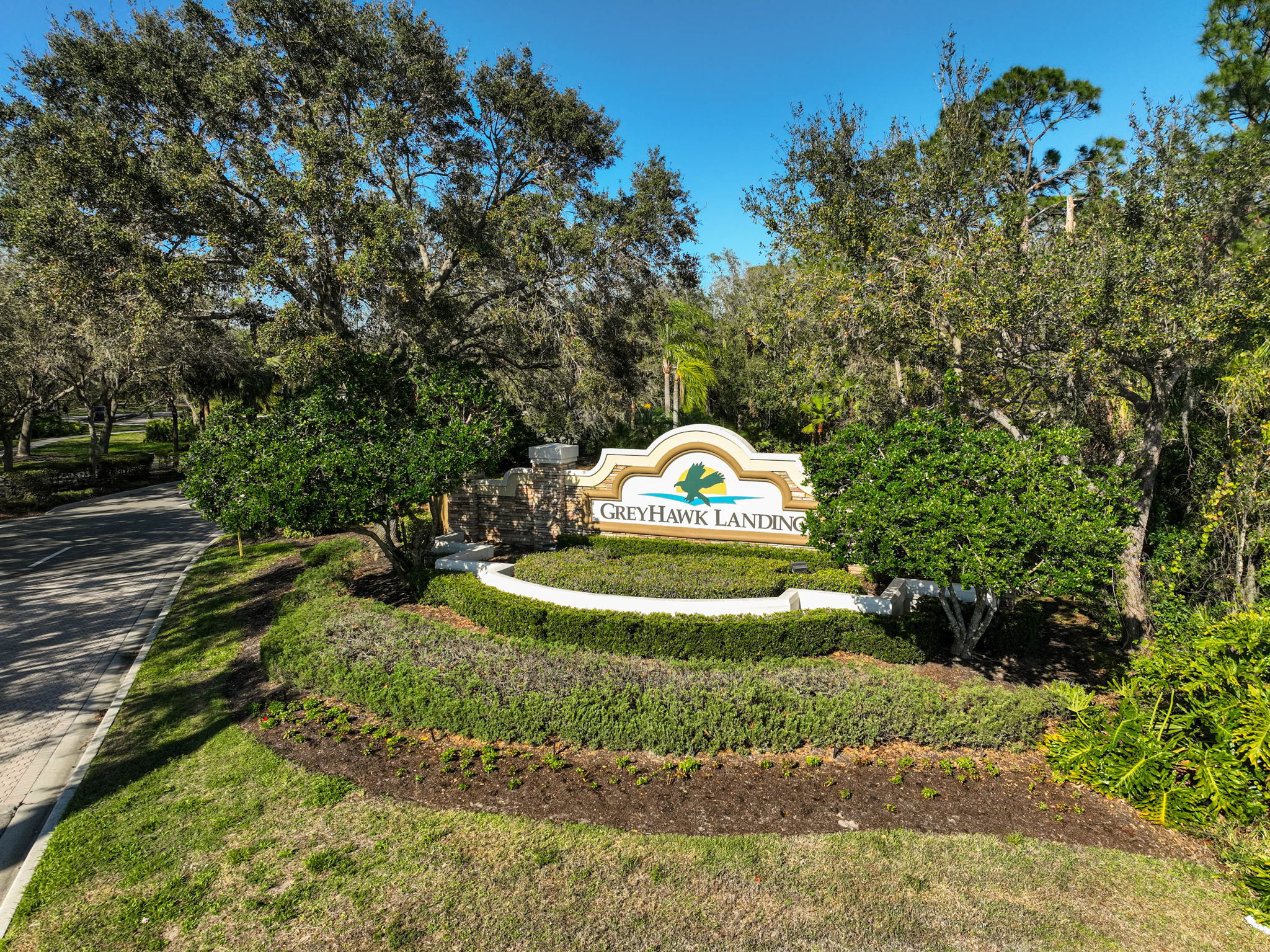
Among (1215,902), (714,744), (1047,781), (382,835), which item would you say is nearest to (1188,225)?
(1047,781)

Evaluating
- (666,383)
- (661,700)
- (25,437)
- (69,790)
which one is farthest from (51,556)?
(25,437)

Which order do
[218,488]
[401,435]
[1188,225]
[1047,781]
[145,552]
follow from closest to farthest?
[1047,781] → [1188,225] → [218,488] → [401,435] → [145,552]

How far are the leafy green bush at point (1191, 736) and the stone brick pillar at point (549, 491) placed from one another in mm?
10996

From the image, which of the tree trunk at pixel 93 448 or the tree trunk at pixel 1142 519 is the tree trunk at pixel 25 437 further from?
the tree trunk at pixel 1142 519

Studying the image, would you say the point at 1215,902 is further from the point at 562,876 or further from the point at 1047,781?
the point at 562,876

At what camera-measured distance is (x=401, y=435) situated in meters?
12.4

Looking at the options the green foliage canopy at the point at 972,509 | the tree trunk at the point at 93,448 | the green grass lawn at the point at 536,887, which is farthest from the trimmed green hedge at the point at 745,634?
the tree trunk at the point at 93,448

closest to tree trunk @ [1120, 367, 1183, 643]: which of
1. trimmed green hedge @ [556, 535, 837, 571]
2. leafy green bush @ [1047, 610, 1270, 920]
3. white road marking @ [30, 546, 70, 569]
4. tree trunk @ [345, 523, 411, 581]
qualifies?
leafy green bush @ [1047, 610, 1270, 920]

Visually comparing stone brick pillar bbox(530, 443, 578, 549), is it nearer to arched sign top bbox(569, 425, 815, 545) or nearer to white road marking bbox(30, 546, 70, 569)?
arched sign top bbox(569, 425, 815, 545)

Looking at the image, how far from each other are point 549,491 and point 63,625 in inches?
397

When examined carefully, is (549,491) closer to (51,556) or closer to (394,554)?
(394,554)

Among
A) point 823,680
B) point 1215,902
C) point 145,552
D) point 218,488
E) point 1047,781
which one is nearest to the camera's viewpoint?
point 1215,902

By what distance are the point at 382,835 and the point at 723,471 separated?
9.66 metres

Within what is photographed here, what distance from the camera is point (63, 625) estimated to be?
1220 centimetres
